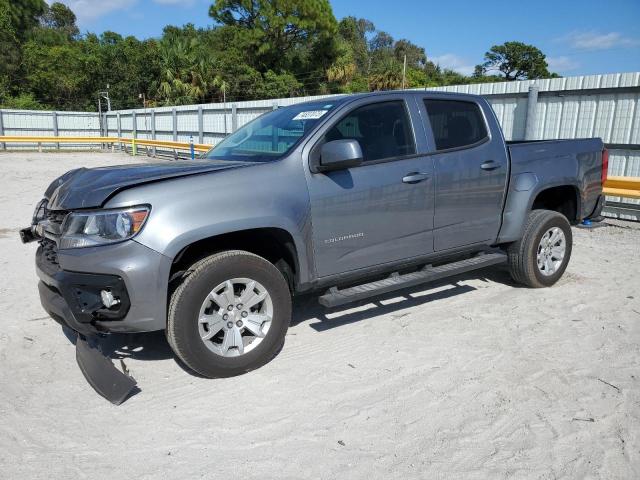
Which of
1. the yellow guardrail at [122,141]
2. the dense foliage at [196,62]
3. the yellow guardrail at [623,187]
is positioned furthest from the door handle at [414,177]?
the dense foliage at [196,62]

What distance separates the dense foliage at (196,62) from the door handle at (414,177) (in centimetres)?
4160

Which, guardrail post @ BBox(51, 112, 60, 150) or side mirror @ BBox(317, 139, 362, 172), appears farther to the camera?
guardrail post @ BBox(51, 112, 60, 150)

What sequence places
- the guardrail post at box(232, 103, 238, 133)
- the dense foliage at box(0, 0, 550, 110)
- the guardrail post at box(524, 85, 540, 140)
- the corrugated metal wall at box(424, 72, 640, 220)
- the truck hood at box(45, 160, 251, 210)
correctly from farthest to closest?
the dense foliage at box(0, 0, 550, 110), the guardrail post at box(232, 103, 238, 133), the guardrail post at box(524, 85, 540, 140), the corrugated metal wall at box(424, 72, 640, 220), the truck hood at box(45, 160, 251, 210)

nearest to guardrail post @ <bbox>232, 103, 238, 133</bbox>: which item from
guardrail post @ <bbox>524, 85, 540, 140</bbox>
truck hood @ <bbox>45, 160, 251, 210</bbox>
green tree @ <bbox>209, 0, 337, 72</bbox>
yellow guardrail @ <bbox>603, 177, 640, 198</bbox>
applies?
guardrail post @ <bbox>524, 85, 540, 140</bbox>

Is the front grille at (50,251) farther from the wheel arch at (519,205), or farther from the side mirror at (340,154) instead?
the wheel arch at (519,205)

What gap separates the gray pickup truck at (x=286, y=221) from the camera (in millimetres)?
3180

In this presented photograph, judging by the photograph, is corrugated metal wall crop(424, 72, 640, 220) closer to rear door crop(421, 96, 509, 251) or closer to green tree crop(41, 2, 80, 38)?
rear door crop(421, 96, 509, 251)

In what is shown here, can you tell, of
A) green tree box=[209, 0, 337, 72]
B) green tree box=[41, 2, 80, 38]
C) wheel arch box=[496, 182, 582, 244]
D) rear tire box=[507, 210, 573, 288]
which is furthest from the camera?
green tree box=[41, 2, 80, 38]

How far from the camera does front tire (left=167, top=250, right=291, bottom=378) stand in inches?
129

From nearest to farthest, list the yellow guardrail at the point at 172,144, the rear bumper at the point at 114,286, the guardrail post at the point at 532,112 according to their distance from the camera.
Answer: the rear bumper at the point at 114,286 < the guardrail post at the point at 532,112 < the yellow guardrail at the point at 172,144

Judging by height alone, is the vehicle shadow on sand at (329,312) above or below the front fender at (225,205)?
below


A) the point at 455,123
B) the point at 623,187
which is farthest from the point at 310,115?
the point at 623,187

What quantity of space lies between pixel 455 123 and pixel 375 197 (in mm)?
1283

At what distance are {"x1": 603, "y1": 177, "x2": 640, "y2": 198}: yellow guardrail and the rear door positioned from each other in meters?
4.45
